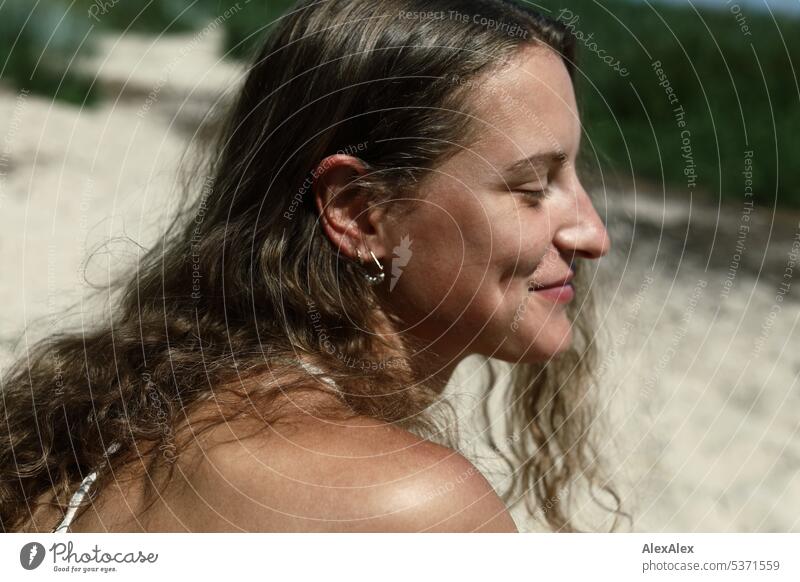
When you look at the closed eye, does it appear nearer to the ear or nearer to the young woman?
the young woman

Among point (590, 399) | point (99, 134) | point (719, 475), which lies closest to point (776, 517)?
point (719, 475)

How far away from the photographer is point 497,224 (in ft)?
4.68

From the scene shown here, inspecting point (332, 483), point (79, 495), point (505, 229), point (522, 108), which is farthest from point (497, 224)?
point (79, 495)

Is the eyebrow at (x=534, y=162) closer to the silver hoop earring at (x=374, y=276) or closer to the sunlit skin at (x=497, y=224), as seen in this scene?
the sunlit skin at (x=497, y=224)

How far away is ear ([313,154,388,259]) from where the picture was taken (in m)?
1.40

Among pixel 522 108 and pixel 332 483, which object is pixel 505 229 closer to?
pixel 522 108

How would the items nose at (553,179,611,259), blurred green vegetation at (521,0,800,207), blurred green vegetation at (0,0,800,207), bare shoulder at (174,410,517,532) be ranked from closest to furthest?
bare shoulder at (174,410,517,532), nose at (553,179,611,259), blurred green vegetation at (0,0,800,207), blurred green vegetation at (521,0,800,207)

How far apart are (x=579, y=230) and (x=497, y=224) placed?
173mm

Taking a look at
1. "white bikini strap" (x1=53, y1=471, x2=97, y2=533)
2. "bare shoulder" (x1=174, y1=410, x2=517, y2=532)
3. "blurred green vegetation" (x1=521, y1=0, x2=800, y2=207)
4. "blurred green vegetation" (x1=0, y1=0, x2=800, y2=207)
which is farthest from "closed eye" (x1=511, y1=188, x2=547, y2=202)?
"blurred green vegetation" (x1=521, y1=0, x2=800, y2=207)

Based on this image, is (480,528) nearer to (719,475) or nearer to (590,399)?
(590,399)

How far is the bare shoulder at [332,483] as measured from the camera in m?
1.21

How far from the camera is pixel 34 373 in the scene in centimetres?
167

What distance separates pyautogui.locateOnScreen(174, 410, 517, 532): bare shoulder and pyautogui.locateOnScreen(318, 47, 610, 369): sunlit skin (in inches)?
10.7
